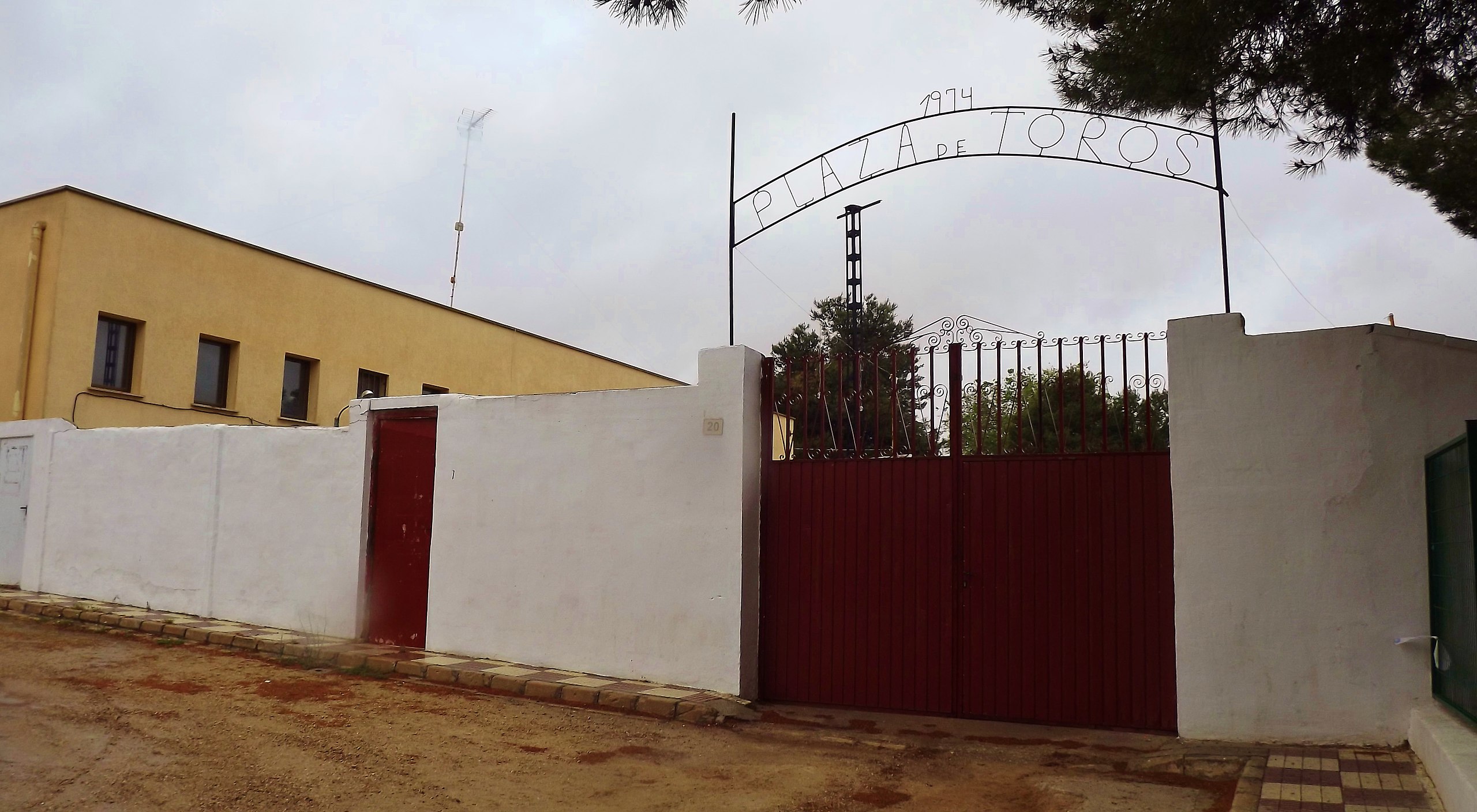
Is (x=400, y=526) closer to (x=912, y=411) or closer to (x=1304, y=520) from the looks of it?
(x=912, y=411)

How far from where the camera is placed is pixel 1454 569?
218 inches

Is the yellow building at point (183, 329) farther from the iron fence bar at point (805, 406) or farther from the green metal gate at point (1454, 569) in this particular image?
the green metal gate at point (1454, 569)

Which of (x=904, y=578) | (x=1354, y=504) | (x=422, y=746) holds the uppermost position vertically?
(x=1354, y=504)

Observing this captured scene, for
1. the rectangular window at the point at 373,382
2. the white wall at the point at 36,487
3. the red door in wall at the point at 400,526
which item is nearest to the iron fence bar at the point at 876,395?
the red door in wall at the point at 400,526

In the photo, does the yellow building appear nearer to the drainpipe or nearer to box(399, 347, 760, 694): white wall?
the drainpipe

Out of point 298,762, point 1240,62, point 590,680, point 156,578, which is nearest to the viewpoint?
point 298,762

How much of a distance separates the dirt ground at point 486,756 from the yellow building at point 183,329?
26.1 feet

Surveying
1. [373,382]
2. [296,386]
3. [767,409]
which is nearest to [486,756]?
[767,409]

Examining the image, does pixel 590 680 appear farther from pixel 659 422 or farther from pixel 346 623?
pixel 346 623

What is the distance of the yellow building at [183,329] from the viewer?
573 inches

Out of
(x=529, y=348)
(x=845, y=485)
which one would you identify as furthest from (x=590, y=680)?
(x=529, y=348)

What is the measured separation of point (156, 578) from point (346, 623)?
331 cm

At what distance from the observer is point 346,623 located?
10172 millimetres

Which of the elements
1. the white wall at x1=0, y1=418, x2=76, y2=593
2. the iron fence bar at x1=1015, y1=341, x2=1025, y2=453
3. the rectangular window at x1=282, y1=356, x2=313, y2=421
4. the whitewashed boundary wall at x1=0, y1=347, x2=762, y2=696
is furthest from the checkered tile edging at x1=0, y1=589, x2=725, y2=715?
the rectangular window at x1=282, y1=356, x2=313, y2=421
